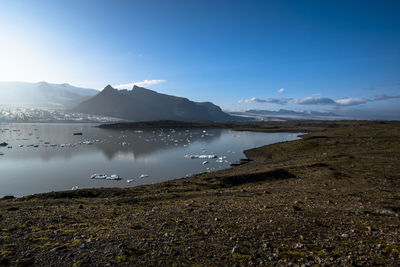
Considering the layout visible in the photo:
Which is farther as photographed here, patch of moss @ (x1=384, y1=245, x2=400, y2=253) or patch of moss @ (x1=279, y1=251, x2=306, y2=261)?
patch of moss @ (x1=384, y1=245, x2=400, y2=253)

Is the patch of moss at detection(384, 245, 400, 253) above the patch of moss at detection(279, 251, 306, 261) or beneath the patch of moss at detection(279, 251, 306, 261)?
above

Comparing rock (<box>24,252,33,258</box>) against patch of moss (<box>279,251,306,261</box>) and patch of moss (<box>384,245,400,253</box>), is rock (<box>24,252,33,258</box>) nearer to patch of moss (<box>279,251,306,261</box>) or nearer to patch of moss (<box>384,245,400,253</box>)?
patch of moss (<box>279,251,306,261</box>)

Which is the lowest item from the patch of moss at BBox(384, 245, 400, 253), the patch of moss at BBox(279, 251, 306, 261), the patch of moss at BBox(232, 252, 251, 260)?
the patch of moss at BBox(232, 252, 251, 260)

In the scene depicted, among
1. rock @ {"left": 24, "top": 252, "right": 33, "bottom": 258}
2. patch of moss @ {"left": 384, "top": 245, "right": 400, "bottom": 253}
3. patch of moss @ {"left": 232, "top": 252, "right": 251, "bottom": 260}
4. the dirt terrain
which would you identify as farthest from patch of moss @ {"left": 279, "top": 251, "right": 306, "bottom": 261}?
rock @ {"left": 24, "top": 252, "right": 33, "bottom": 258}

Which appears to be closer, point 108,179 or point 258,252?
point 258,252

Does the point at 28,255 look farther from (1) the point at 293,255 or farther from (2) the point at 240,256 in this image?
(1) the point at 293,255

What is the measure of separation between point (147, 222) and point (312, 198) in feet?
28.8

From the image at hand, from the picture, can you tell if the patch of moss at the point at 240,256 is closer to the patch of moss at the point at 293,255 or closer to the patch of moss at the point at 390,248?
the patch of moss at the point at 293,255

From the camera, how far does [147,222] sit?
8156 millimetres

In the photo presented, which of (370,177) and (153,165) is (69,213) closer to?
(370,177)

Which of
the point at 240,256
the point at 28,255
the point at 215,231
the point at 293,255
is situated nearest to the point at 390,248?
the point at 293,255

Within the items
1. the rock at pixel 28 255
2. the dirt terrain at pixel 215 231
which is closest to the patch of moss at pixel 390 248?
the dirt terrain at pixel 215 231

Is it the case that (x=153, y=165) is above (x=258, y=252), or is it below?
below

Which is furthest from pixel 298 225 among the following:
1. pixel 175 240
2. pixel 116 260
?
pixel 116 260
